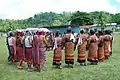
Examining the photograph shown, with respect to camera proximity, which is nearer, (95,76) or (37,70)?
(95,76)

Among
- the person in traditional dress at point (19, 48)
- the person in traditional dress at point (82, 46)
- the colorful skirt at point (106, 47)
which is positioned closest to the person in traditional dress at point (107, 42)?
the colorful skirt at point (106, 47)

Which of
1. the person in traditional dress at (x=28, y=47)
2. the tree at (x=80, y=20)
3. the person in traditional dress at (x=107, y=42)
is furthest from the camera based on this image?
the tree at (x=80, y=20)

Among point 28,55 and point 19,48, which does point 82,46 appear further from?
point 19,48

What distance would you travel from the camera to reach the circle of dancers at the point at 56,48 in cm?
1623

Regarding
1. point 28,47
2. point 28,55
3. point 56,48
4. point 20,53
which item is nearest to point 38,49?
point 28,47

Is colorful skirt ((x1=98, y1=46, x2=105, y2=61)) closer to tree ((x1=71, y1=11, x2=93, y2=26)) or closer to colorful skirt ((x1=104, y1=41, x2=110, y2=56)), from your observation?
colorful skirt ((x1=104, y1=41, x2=110, y2=56))

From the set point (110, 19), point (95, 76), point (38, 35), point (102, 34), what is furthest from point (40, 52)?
point (110, 19)

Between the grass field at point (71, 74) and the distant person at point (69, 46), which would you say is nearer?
the grass field at point (71, 74)

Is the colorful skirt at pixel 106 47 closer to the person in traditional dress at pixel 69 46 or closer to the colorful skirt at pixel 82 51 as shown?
the colorful skirt at pixel 82 51

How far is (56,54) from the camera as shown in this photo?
1677 cm

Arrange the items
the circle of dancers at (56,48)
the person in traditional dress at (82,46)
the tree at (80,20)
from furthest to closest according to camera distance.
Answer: the tree at (80,20) < the person in traditional dress at (82,46) < the circle of dancers at (56,48)

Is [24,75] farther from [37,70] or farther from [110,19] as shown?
[110,19]

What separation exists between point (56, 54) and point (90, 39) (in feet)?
7.04

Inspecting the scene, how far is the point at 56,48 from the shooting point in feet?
54.7
